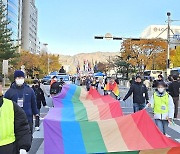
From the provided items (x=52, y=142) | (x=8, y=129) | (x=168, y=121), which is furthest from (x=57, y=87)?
(x=8, y=129)

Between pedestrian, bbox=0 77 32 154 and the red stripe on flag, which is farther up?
pedestrian, bbox=0 77 32 154

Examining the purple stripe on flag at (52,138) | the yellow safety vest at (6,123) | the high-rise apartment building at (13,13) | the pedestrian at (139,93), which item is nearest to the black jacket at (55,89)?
the pedestrian at (139,93)

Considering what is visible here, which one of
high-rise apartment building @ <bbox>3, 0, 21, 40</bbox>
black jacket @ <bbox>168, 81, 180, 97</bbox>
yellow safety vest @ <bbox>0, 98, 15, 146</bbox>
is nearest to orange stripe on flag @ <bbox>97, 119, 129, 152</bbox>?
yellow safety vest @ <bbox>0, 98, 15, 146</bbox>

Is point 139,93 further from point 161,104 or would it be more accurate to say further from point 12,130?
point 12,130

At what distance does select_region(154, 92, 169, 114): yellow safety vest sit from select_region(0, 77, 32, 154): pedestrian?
17.2 feet

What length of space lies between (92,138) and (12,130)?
3.18 meters

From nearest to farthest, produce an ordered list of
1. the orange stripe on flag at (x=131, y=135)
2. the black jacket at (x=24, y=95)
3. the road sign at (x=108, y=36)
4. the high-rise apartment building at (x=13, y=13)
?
the orange stripe on flag at (x=131, y=135) → the black jacket at (x=24, y=95) → the road sign at (x=108, y=36) → the high-rise apartment building at (x=13, y=13)

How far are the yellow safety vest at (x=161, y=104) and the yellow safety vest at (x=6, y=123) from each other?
5448 millimetres

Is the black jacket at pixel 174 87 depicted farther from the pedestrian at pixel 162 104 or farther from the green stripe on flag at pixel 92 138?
the green stripe on flag at pixel 92 138

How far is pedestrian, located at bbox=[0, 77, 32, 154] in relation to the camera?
4262 mm

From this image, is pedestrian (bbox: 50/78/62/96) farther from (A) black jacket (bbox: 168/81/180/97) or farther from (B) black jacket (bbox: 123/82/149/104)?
(B) black jacket (bbox: 123/82/149/104)

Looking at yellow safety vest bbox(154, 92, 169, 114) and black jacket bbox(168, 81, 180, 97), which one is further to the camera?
black jacket bbox(168, 81, 180, 97)

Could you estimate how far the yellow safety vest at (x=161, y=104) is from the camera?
30.0 feet

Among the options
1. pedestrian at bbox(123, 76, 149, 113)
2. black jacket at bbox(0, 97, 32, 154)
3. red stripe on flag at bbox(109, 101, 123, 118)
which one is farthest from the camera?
pedestrian at bbox(123, 76, 149, 113)
